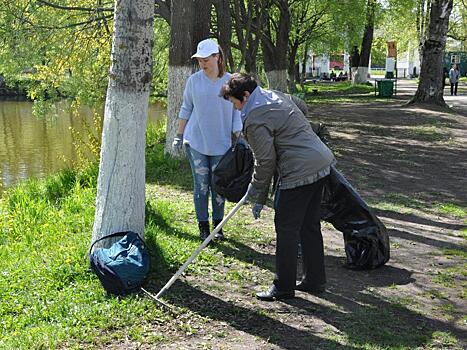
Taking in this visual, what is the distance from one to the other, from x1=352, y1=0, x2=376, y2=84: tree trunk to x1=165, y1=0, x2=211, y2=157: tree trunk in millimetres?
19647

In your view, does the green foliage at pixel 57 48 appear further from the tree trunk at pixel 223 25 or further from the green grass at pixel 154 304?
the green grass at pixel 154 304

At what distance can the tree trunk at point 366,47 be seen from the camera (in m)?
30.0

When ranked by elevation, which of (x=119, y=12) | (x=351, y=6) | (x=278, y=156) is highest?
(x=351, y=6)

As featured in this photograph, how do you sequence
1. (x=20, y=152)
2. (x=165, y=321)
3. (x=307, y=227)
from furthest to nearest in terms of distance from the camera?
(x=20, y=152) < (x=307, y=227) < (x=165, y=321)

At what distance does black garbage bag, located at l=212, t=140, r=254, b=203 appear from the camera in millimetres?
5586

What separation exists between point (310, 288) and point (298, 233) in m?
0.57

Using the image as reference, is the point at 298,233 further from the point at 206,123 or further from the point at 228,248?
the point at 206,123

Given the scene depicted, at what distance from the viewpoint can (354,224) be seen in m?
5.99

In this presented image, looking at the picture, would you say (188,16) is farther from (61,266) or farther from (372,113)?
(372,113)

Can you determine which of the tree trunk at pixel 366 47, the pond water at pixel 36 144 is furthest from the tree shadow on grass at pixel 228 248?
the tree trunk at pixel 366 47

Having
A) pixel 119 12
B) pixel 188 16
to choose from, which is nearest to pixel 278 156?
pixel 119 12

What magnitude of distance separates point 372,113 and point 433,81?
2.35 meters

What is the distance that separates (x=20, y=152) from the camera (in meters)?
20.5

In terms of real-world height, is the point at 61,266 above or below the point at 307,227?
below
